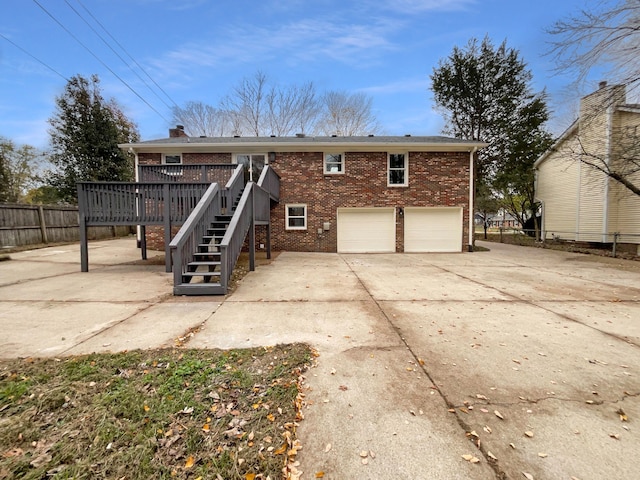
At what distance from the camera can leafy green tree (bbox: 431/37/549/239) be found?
15398 mm

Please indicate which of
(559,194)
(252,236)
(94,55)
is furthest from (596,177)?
(94,55)

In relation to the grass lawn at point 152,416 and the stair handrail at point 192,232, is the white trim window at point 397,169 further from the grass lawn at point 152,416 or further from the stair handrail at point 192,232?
the grass lawn at point 152,416

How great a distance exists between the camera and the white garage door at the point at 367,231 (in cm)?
1207

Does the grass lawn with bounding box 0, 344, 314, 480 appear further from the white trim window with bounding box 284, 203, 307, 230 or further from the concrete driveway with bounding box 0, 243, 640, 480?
the white trim window with bounding box 284, 203, 307, 230

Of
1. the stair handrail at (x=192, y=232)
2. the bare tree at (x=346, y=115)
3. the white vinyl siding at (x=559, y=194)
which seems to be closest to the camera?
the stair handrail at (x=192, y=232)

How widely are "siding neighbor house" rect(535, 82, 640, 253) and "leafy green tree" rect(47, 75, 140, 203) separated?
24.6 m

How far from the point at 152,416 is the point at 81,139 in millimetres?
22129

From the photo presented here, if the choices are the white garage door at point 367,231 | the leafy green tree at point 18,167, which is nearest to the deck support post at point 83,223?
the white garage door at point 367,231

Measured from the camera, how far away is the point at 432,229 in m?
12.2

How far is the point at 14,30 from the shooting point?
10.4m

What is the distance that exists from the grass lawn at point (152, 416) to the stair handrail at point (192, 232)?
2331mm

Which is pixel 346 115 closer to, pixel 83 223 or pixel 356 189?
pixel 356 189

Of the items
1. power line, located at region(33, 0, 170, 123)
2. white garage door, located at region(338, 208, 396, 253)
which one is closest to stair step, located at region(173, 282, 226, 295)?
white garage door, located at region(338, 208, 396, 253)

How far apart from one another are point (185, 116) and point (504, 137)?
75.2ft
